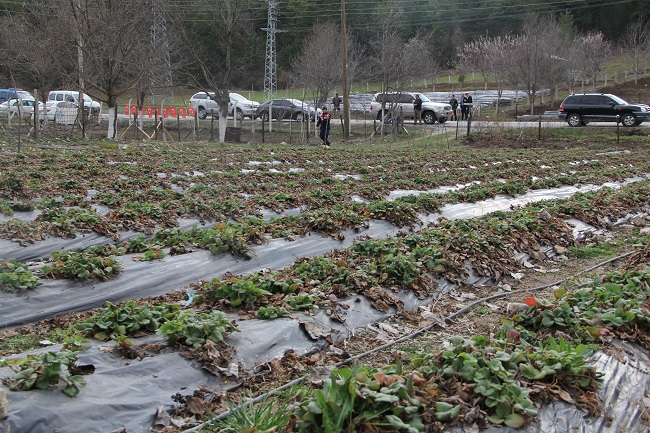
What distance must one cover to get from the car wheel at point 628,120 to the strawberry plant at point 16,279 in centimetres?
2956

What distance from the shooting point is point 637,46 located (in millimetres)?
47500

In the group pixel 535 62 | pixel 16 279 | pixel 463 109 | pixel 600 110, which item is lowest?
pixel 16 279

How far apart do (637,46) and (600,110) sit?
2096 cm

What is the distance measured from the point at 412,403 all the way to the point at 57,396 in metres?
1.99

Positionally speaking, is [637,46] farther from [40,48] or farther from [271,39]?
[40,48]

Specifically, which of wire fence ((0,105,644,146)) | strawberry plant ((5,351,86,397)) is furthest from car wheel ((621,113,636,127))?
strawberry plant ((5,351,86,397))

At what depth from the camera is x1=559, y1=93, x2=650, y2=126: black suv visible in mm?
29703

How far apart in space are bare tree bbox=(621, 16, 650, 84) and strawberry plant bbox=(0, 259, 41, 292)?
155 feet

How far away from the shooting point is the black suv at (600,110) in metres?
29.7

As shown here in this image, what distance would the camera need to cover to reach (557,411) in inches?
146

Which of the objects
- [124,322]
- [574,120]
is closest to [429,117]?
[574,120]

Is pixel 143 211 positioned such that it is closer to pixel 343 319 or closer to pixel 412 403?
pixel 343 319

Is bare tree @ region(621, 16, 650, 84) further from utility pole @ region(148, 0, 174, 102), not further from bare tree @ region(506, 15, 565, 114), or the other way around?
utility pole @ region(148, 0, 174, 102)

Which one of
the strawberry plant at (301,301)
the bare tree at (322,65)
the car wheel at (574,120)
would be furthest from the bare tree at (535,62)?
the strawberry plant at (301,301)
